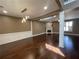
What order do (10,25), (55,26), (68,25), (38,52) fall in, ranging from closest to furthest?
(38,52) < (10,25) < (68,25) < (55,26)

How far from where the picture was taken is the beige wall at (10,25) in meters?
5.89

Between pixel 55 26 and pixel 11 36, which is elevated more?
pixel 55 26

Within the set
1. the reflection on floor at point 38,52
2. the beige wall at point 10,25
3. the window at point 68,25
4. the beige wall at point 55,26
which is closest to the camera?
the reflection on floor at point 38,52

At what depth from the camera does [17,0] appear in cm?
324

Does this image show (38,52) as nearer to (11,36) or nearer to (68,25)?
(11,36)

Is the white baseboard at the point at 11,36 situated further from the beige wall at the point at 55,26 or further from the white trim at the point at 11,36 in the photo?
the beige wall at the point at 55,26

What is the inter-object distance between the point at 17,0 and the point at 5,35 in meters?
3.79

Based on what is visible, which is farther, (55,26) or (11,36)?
(55,26)

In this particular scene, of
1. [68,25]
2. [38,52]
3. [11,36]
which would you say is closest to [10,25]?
[11,36]

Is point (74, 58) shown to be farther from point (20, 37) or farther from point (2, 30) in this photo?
point (20, 37)

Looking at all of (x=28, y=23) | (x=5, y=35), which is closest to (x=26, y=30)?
(x=28, y=23)

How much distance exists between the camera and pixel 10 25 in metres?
6.71

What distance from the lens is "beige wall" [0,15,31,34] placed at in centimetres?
589

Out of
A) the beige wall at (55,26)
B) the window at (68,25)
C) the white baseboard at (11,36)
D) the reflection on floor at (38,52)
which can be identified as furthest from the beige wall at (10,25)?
the beige wall at (55,26)
